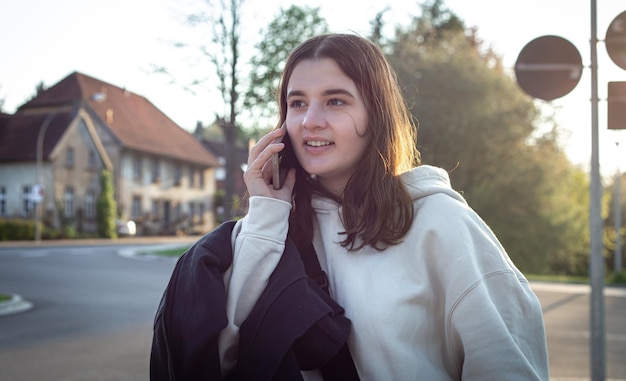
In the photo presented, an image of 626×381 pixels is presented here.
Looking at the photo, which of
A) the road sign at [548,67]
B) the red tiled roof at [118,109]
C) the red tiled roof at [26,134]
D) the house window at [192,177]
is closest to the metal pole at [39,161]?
the red tiled roof at [26,134]

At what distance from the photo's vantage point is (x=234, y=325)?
2078 millimetres

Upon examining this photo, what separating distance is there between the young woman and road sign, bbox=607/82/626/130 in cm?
144

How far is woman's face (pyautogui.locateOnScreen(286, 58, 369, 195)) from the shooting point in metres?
2.34

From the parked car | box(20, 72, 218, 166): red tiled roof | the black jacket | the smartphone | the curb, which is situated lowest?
the parked car

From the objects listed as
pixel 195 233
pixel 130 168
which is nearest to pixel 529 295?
pixel 130 168

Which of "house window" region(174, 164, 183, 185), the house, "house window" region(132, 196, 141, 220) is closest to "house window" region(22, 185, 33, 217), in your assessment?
the house

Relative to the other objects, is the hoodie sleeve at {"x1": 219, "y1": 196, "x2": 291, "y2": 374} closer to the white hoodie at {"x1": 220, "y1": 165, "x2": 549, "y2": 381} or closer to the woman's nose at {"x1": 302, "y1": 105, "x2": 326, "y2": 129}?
the white hoodie at {"x1": 220, "y1": 165, "x2": 549, "y2": 381}

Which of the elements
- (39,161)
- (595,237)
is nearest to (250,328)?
(595,237)

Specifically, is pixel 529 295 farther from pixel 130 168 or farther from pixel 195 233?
pixel 195 233

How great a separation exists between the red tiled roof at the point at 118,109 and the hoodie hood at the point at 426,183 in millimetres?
42634

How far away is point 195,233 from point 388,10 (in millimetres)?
40659

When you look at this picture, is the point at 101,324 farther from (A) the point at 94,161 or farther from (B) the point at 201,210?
(B) the point at 201,210

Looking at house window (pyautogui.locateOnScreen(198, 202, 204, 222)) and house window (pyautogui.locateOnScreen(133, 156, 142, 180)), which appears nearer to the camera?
house window (pyautogui.locateOnScreen(133, 156, 142, 180))

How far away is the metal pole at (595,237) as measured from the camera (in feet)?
11.9
